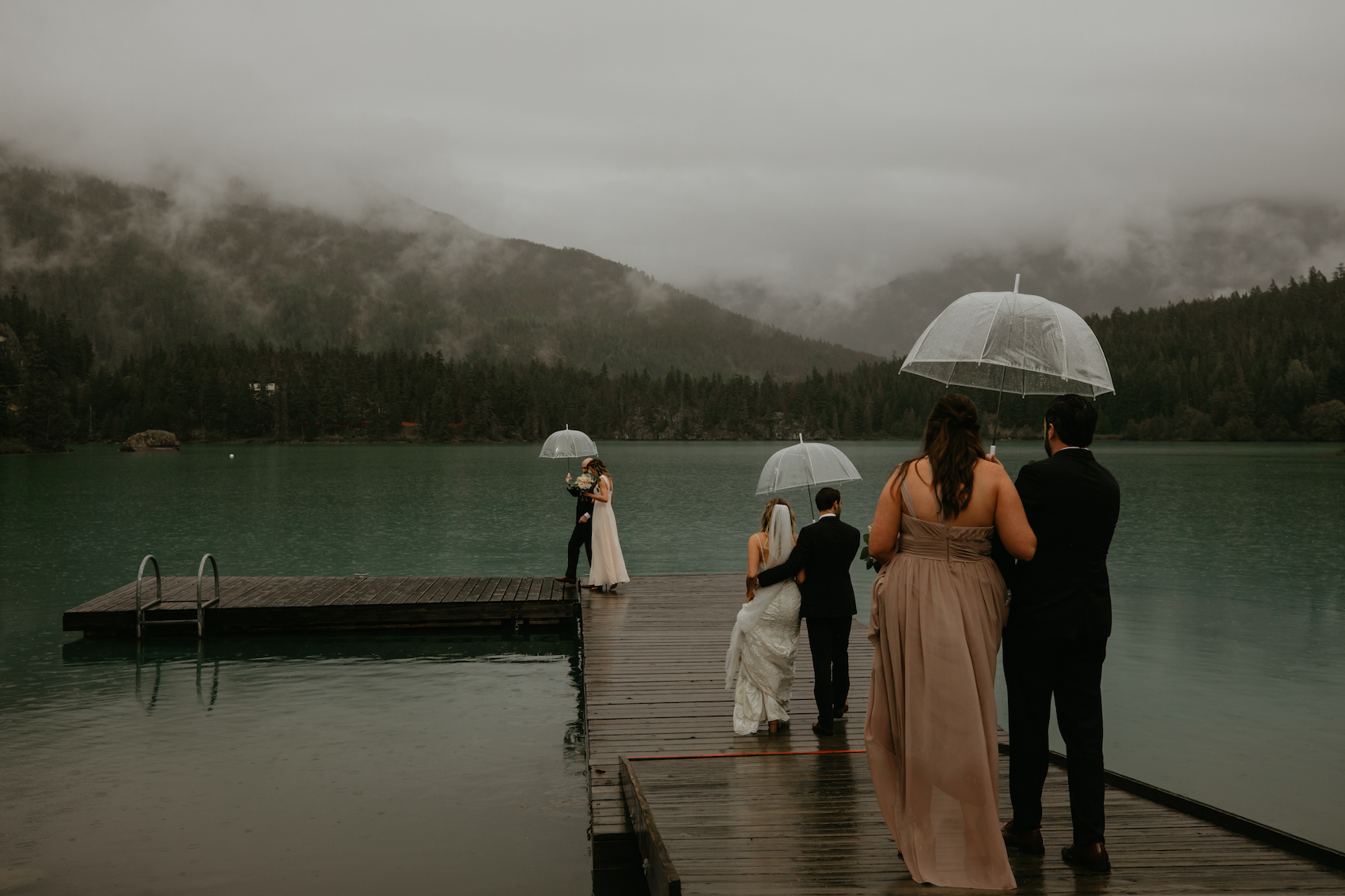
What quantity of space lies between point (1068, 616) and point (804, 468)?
383 cm

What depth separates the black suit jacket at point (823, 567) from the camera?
7410 millimetres

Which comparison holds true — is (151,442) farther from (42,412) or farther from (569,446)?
(569,446)

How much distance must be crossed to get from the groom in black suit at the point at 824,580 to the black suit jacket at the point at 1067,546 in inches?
107

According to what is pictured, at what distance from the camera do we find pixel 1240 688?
13953mm

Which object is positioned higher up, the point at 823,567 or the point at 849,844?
the point at 823,567

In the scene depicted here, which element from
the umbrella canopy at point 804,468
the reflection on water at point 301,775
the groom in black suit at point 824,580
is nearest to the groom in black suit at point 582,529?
the reflection on water at point 301,775

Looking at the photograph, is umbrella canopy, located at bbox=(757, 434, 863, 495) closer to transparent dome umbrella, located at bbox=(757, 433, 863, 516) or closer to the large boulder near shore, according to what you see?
transparent dome umbrella, located at bbox=(757, 433, 863, 516)

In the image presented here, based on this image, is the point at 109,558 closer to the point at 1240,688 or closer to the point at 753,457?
the point at 1240,688

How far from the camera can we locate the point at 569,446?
1590 centimetres

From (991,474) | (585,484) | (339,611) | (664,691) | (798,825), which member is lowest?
(339,611)

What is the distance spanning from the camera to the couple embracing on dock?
443 cm

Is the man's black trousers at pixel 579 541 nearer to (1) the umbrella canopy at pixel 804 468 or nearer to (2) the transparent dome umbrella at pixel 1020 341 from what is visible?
(1) the umbrella canopy at pixel 804 468

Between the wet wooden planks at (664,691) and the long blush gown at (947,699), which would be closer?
the long blush gown at (947,699)

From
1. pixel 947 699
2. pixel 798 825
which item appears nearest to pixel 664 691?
pixel 798 825
